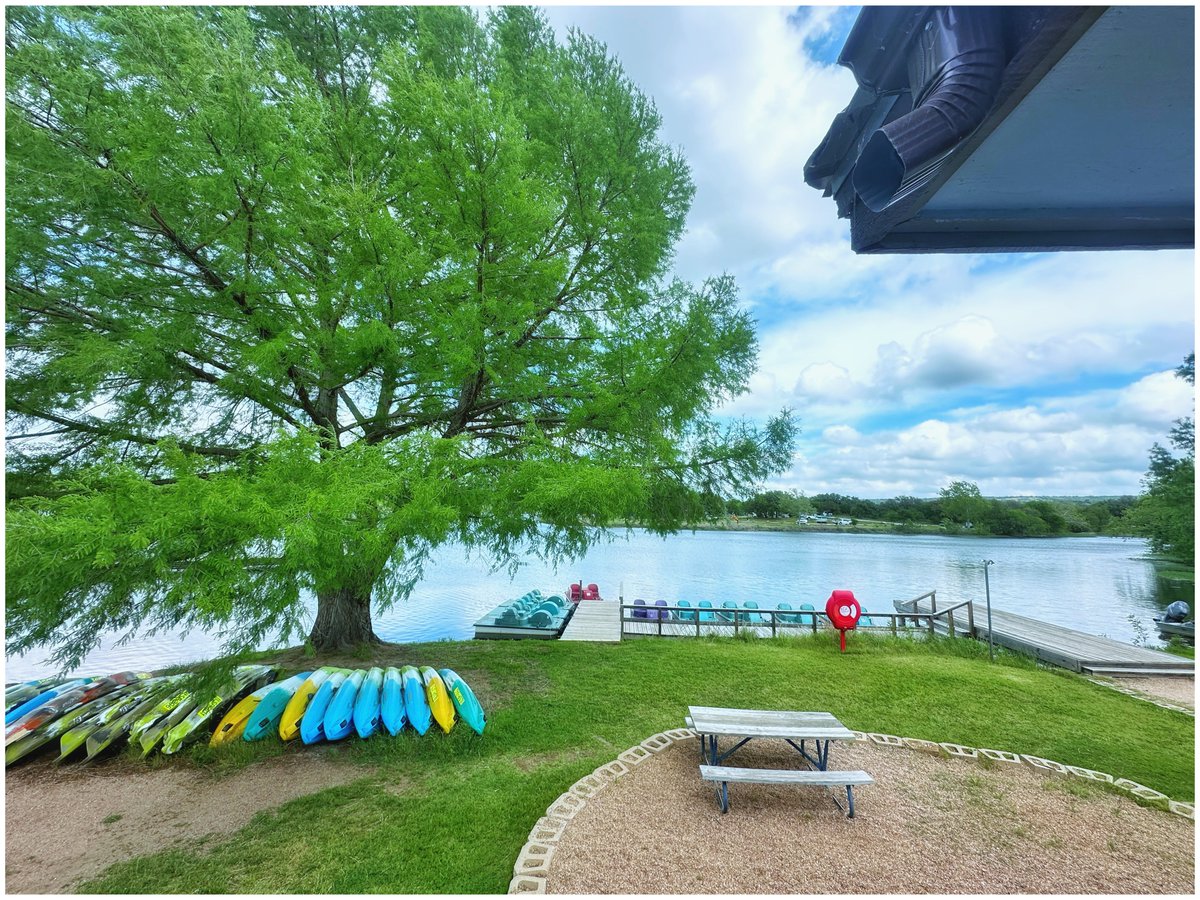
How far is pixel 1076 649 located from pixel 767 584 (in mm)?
9939

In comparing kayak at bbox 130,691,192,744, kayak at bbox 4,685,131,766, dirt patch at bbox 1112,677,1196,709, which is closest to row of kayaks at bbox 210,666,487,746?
kayak at bbox 130,691,192,744

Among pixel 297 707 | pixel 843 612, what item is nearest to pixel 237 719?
pixel 297 707

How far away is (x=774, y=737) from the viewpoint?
12.4ft

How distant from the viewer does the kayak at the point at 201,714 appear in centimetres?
429

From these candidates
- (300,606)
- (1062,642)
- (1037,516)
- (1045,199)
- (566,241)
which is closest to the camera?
(1045,199)

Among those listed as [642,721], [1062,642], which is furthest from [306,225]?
[1062,642]

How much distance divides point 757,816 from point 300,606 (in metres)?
3.52

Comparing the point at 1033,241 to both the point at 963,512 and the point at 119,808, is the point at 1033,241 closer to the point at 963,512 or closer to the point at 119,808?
the point at 119,808

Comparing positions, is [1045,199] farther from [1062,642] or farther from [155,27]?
[1062,642]

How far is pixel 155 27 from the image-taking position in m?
3.72

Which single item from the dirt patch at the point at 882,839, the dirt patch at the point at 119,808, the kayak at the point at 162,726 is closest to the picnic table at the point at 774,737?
the dirt patch at the point at 882,839

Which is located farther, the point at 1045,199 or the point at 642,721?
the point at 642,721

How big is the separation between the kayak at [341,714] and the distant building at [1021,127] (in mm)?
5505

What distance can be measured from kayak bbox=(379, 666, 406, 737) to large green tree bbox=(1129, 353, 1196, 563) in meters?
5.48
